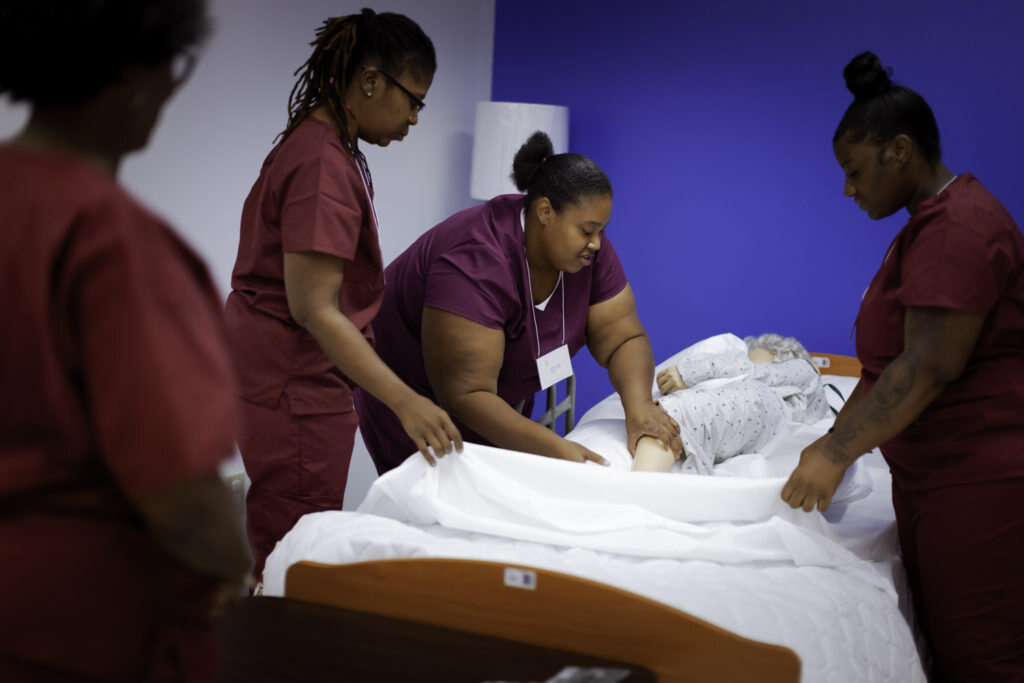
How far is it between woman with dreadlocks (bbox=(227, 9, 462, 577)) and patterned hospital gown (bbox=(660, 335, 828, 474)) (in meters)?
0.92

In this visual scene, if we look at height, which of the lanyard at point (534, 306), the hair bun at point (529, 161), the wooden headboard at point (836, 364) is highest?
the hair bun at point (529, 161)

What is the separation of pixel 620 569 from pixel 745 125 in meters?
3.01

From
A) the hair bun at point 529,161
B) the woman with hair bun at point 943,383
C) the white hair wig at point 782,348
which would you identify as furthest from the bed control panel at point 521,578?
the white hair wig at point 782,348

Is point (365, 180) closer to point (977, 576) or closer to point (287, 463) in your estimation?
point (287, 463)

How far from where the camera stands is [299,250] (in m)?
1.66

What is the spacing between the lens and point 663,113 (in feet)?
14.0

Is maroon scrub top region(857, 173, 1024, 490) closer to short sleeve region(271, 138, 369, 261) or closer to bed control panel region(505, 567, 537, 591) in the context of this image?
bed control panel region(505, 567, 537, 591)

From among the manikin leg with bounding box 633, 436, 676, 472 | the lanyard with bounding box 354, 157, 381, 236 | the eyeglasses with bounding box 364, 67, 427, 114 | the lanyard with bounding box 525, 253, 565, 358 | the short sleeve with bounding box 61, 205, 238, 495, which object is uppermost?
the eyeglasses with bounding box 364, 67, 427, 114

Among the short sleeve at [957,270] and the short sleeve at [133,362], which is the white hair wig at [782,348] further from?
the short sleeve at [133,362]

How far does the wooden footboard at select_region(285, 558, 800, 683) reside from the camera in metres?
1.26

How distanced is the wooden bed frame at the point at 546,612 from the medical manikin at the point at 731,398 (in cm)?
87

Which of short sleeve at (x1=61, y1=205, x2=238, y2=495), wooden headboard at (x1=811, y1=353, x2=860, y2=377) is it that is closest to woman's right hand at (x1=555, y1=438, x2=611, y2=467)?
short sleeve at (x1=61, y1=205, x2=238, y2=495)

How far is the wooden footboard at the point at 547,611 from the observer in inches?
49.8

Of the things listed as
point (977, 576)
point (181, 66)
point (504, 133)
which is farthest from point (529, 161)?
point (504, 133)
